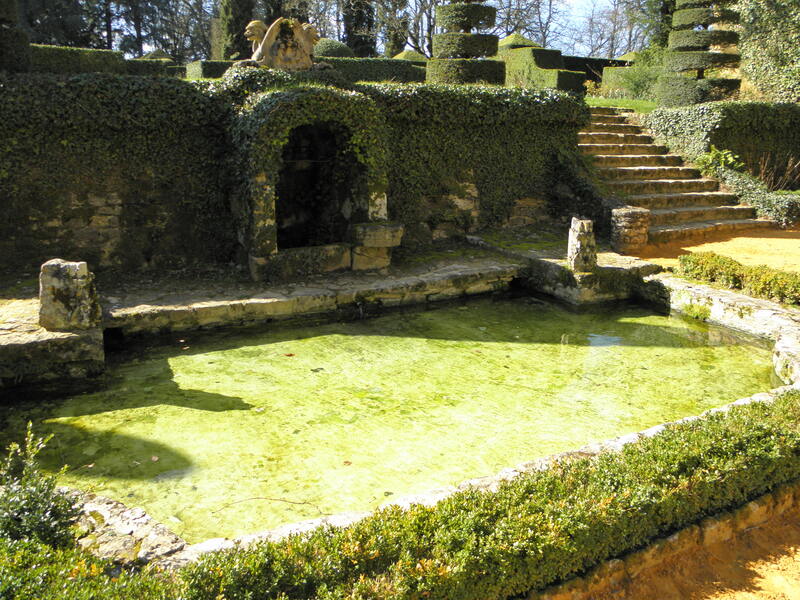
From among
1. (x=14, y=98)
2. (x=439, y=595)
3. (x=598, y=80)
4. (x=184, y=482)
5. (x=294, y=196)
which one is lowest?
(x=184, y=482)

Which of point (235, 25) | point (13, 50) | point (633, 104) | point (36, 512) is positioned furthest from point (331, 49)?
point (36, 512)

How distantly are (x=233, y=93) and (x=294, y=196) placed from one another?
1.90 m

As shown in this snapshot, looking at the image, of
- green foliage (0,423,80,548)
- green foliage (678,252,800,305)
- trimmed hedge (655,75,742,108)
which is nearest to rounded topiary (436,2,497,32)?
trimmed hedge (655,75,742,108)

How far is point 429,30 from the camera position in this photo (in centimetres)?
2919

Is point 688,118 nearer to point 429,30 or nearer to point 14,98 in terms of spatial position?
point 14,98

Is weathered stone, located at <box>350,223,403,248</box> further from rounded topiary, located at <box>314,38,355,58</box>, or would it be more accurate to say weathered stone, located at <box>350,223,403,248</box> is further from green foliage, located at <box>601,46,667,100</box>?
rounded topiary, located at <box>314,38,355,58</box>

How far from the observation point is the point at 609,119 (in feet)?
51.1

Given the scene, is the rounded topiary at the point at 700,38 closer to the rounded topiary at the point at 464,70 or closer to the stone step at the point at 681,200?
the rounded topiary at the point at 464,70

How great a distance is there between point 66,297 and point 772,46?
20.3m

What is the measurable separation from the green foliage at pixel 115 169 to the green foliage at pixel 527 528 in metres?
6.84

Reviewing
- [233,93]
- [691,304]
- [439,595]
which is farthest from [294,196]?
[439,595]

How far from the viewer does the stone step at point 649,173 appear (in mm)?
13125

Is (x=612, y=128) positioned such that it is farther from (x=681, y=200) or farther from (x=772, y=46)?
(x=772, y=46)

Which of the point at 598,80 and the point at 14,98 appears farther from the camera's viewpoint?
the point at 598,80
